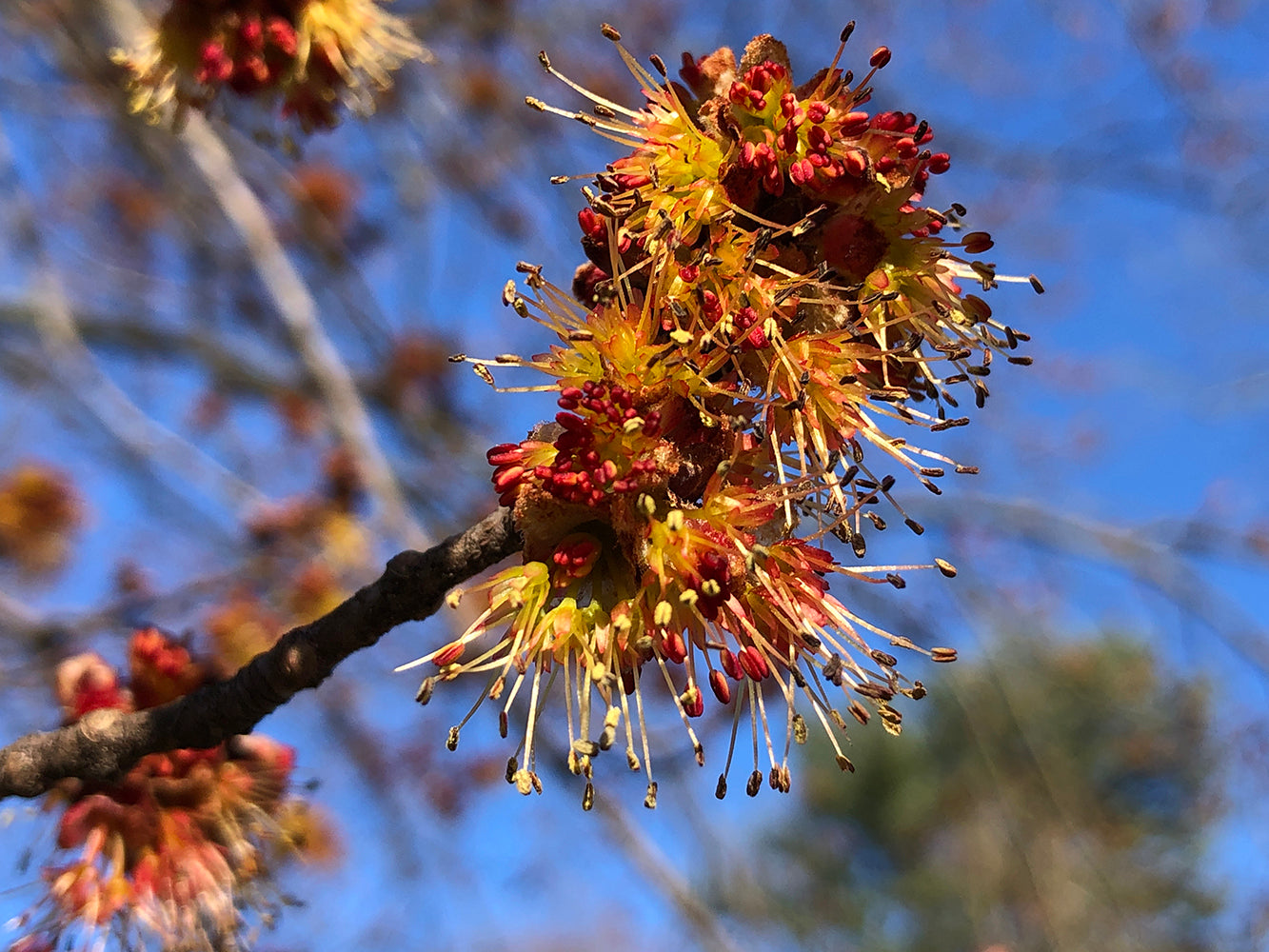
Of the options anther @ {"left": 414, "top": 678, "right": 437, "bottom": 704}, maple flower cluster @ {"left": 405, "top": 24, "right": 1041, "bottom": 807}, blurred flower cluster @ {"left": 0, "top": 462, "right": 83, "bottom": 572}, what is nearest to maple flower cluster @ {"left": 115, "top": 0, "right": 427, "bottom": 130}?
maple flower cluster @ {"left": 405, "top": 24, "right": 1041, "bottom": 807}

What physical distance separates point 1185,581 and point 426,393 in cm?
470

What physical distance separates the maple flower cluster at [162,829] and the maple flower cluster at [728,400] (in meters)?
0.83

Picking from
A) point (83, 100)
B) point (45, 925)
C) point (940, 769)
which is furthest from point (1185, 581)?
point (940, 769)

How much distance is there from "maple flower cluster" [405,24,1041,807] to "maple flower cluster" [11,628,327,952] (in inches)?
32.7

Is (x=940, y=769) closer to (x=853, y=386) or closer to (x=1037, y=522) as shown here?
(x=1037, y=522)

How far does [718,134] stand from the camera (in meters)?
1.59

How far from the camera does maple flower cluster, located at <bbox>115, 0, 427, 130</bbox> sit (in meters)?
2.35

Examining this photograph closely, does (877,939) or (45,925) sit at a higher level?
(877,939)

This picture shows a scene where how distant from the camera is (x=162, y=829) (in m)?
2.03

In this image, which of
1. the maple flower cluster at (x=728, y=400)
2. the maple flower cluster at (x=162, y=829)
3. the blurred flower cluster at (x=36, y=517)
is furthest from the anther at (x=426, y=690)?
the blurred flower cluster at (x=36, y=517)

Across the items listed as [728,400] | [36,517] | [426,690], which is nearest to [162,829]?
[426,690]

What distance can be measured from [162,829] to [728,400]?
1.47 metres

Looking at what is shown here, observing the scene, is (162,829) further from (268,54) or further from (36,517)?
(36,517)

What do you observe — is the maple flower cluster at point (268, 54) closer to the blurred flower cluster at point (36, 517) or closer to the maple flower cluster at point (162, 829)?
the maple flower cluster at point (162, 829)
